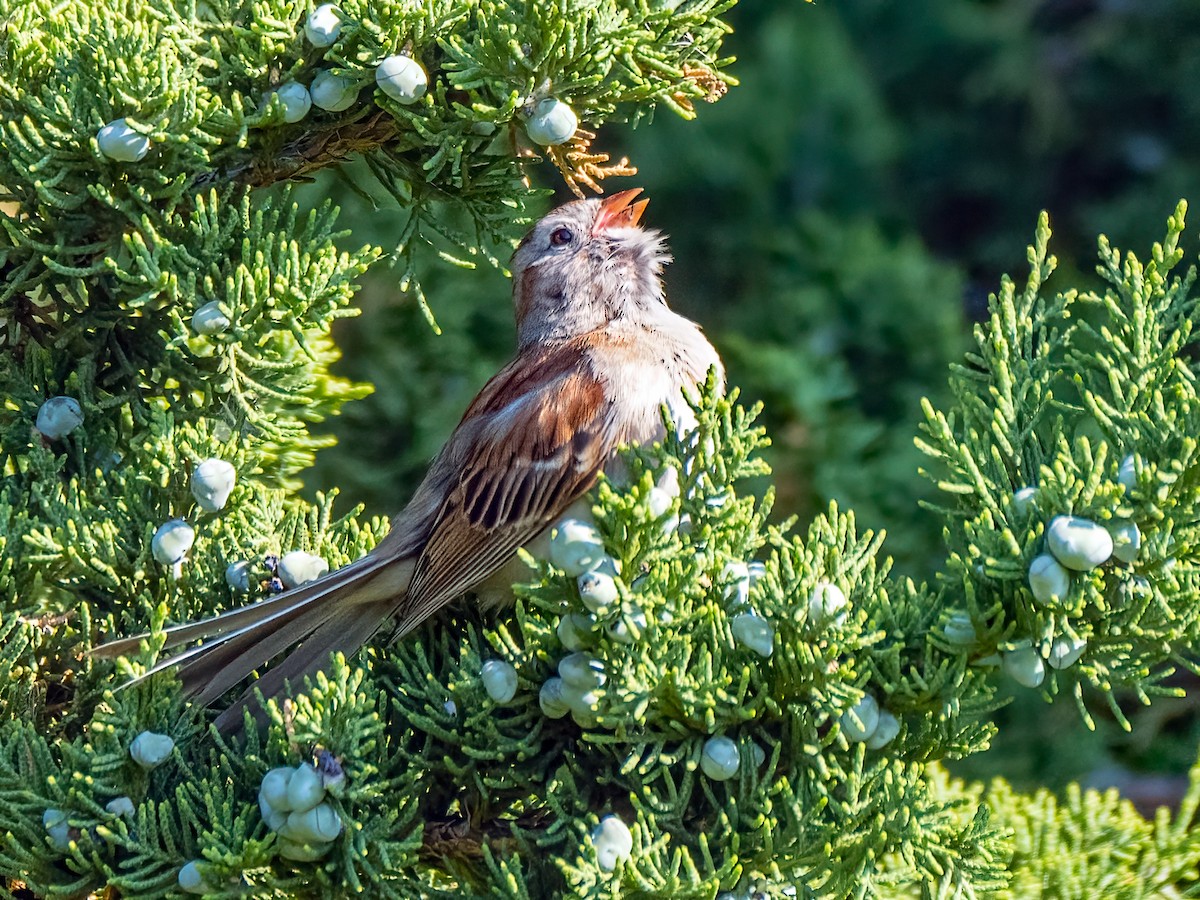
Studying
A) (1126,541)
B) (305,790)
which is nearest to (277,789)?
(305,790)

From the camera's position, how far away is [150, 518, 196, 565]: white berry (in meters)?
2.13

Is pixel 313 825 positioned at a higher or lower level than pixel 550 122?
lower

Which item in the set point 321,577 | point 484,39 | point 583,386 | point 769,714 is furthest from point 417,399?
point 769,714

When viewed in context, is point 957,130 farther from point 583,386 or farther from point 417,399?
point 583,386

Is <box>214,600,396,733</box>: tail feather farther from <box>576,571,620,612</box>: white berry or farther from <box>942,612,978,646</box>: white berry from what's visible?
<box>942,612,978,646</box>: white berry

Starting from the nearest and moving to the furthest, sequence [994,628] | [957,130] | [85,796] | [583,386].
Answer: [994,628] < [85,796] < [583,386] < [957,130]

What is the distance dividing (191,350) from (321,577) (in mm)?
412

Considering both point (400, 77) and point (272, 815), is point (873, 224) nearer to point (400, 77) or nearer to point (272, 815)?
point (400, 77)

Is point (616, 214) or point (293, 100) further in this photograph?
point (616, 214)

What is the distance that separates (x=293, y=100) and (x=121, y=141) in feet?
Result: 0.86

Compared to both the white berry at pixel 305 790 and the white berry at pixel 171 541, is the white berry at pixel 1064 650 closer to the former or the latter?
the white berry at pixel 305 790

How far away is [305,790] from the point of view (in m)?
1.79

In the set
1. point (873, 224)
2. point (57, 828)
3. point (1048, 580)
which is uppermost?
point (1048, 580)

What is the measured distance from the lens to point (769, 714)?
6.07 ft
